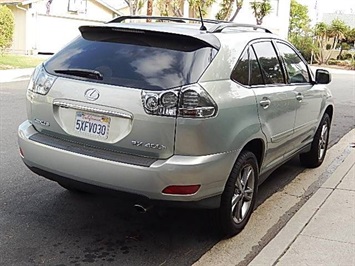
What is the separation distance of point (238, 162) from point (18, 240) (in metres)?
1.90

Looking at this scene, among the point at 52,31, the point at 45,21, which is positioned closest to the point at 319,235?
the point at 45,21

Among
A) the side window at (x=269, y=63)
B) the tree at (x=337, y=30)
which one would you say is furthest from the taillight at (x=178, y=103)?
the tree at (x=337, y=30)

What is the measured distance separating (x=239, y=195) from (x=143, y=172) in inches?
44.5

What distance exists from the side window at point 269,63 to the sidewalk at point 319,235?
4.41ft

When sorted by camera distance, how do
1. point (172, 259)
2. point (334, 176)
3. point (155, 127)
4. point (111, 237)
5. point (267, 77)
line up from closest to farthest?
point (155, 127) < point (172, 259) < point (111, 237) < point (267, 77) < point (334, 176)

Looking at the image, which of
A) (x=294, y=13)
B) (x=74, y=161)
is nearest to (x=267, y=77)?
(x=74, y=161)

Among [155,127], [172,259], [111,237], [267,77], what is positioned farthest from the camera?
[267,77]

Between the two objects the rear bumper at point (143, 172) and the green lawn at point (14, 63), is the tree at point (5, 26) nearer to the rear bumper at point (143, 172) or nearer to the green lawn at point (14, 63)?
the green lawn at point (14, 63)

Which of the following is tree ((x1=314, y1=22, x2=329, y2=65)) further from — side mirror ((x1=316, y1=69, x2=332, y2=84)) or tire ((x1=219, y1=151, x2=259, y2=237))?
tire ((x1=219, y1=151, x2=259, y2=237))

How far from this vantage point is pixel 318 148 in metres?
6.69

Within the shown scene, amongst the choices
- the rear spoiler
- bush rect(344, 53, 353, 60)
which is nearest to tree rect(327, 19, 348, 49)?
bush rect(344, 53, 353, 60)

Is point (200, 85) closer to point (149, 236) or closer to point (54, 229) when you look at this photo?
point (149, 236)

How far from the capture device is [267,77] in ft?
16.0

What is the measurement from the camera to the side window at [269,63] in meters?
4.84
